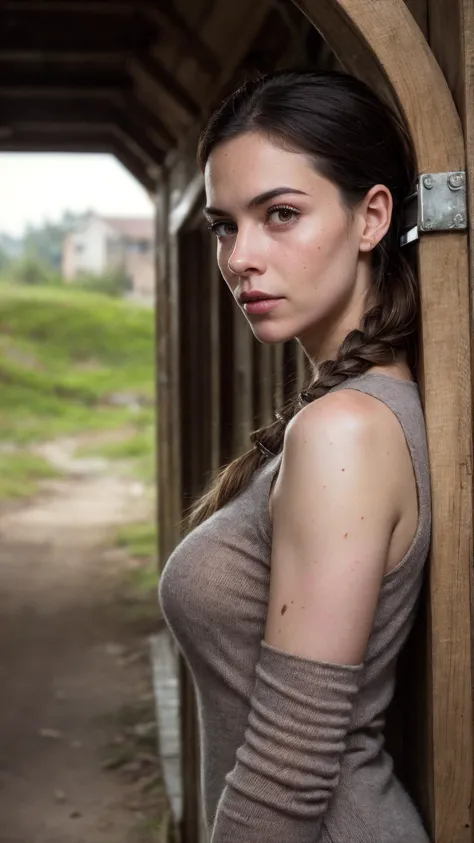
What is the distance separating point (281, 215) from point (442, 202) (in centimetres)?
24

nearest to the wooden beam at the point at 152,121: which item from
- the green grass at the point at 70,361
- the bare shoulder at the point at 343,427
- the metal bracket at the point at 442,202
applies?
the metal bracket at the point at 442,202

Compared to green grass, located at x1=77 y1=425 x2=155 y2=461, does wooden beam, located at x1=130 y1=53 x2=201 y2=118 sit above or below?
above

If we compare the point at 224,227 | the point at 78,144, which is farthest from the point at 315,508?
the point at 78,144

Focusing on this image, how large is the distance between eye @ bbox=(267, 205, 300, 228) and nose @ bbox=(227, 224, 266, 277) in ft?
0.13

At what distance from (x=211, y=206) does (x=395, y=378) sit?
0.40 metres

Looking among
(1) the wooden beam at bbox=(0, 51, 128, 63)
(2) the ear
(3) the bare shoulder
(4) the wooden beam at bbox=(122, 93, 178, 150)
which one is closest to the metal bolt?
(2) the ear

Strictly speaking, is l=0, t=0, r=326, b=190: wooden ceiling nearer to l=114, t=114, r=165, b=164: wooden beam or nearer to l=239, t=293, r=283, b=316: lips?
l=114, t=114, r=165, b=164: wooden beam

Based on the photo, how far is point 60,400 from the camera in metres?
22.1

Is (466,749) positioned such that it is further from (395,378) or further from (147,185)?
(147,185)

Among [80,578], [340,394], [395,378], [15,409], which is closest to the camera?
[340,394]

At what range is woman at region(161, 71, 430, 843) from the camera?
1.37 metres

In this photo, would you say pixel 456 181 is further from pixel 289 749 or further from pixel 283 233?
pixel 289 749

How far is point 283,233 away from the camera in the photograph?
150cm

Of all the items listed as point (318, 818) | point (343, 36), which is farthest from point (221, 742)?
point (343, 36)
